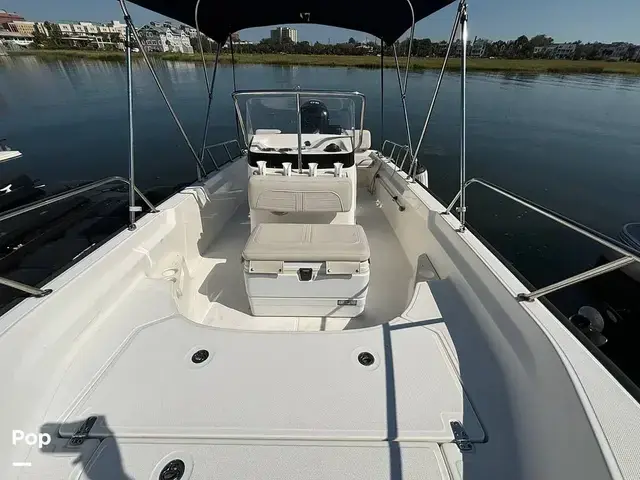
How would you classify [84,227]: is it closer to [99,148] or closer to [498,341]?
[498,341]

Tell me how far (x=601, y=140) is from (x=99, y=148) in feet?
59.9

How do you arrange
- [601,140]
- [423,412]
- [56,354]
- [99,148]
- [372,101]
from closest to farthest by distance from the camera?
[423,412], [56,354], [99,148], [601,140], [372,101]

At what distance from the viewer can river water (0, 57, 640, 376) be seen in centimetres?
601

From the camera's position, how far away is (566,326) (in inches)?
52.1

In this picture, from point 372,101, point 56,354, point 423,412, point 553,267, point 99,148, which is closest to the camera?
point 423,412

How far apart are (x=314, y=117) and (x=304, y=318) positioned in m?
2.43

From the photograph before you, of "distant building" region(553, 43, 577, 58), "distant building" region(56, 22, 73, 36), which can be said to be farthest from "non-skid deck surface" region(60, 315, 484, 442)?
"distant building" region(553, 43, 577, 58)

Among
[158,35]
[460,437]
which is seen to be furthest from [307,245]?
[158,35]

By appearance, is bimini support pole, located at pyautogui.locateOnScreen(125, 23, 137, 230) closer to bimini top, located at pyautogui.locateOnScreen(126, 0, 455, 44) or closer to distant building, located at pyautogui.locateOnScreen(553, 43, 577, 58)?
bimini top, located at pyautogui.locateOnScreen(126, 0, 455, 44)

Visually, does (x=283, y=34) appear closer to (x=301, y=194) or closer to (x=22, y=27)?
(x=301, y=194)

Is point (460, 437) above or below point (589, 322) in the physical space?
above

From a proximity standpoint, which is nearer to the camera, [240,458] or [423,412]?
[240,458]

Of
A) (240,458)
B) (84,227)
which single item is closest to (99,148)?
(84,227)

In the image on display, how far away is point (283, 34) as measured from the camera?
4.20 metres
